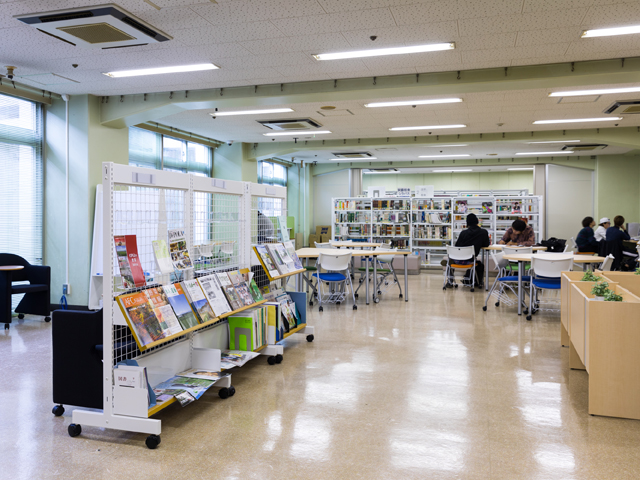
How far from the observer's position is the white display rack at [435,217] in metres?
12.9

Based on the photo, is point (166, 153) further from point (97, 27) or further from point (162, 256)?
point (162, 256)

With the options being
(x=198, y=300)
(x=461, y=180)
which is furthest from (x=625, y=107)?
(x=461, y=180)

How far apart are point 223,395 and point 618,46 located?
5.24m

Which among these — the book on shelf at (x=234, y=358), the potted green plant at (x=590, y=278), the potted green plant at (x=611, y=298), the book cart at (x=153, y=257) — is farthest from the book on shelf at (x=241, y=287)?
the potted green plant at (x=590, y=278)

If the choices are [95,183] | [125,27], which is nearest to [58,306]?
[95,183]

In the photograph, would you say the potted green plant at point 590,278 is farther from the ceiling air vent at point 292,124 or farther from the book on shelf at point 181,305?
the ceiling air vent at point 292,124

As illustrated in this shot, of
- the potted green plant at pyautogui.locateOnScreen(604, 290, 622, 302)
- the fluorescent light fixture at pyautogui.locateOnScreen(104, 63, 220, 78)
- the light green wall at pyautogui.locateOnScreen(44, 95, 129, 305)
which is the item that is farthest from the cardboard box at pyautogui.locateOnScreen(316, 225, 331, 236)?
the potted green plant at pyautogui.locateOnScreen(604, 290, 622, 302)

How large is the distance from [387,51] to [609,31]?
2143mm

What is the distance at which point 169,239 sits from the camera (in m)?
3.55

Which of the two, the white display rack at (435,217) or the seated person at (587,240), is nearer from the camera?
the seated person at (587,240)

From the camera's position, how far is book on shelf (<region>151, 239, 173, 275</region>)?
3.38m

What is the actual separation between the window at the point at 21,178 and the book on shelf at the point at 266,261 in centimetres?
433

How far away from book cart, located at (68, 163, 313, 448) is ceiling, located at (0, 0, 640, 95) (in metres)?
1.53

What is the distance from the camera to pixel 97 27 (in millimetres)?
4488
